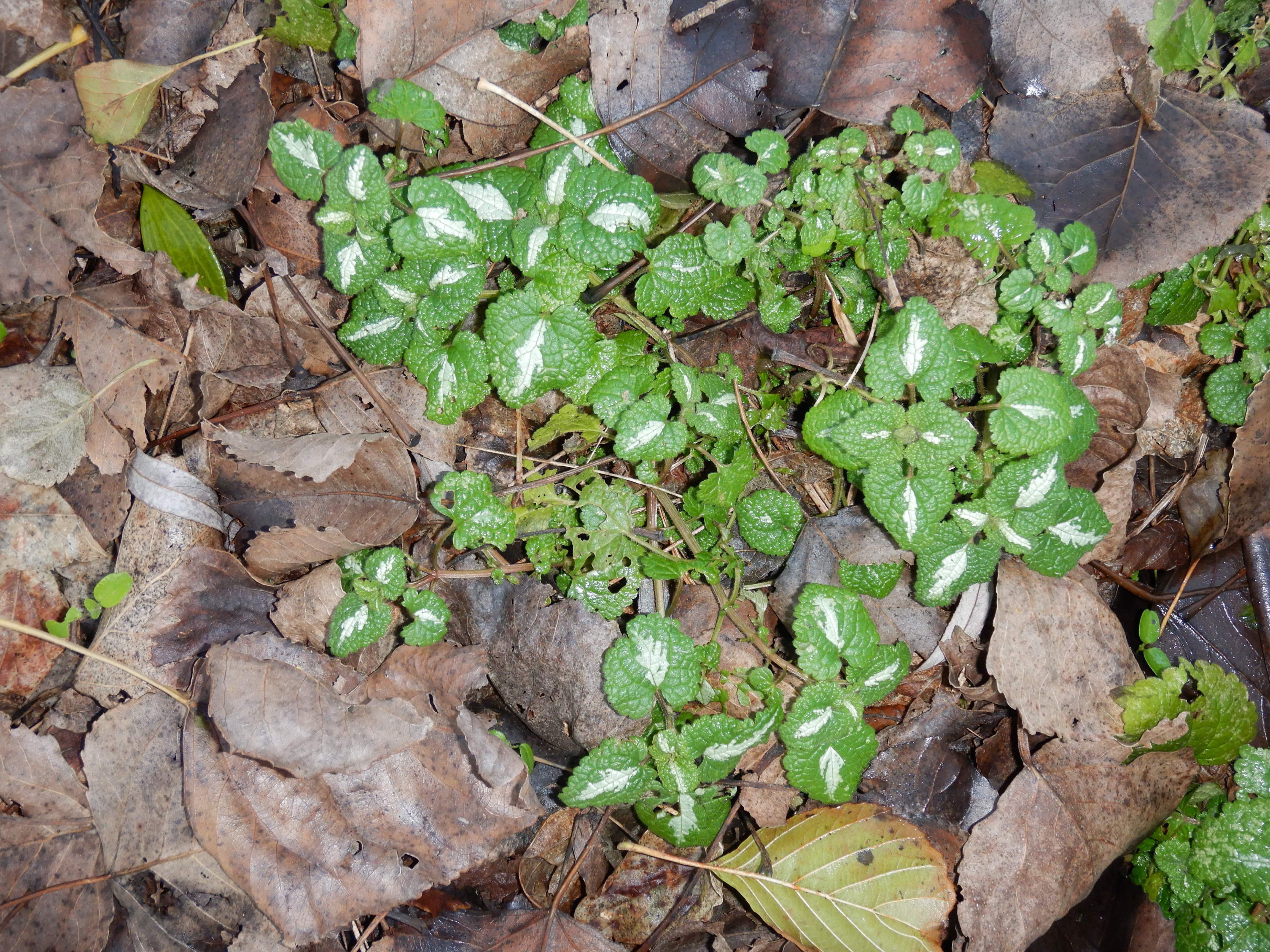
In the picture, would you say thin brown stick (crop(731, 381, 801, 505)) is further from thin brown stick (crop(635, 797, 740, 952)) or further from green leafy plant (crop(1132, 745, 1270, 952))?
green leafy plant (crop(1132, 745, 1270, 952))

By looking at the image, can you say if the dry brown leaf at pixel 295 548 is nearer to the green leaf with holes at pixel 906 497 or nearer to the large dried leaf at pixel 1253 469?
the green leaf with holes at pixel 906 497

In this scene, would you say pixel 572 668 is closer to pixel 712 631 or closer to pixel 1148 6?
pixel 712 631

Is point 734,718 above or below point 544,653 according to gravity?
below

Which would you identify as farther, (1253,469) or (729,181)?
(1253,469)

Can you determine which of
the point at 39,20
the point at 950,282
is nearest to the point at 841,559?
the point at 950,282

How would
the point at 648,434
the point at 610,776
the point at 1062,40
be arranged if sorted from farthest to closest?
1. the point at 1062,40
2. the point at 610,776
3. the point at 648,434

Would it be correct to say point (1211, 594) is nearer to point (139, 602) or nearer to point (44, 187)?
point (139, 602)
